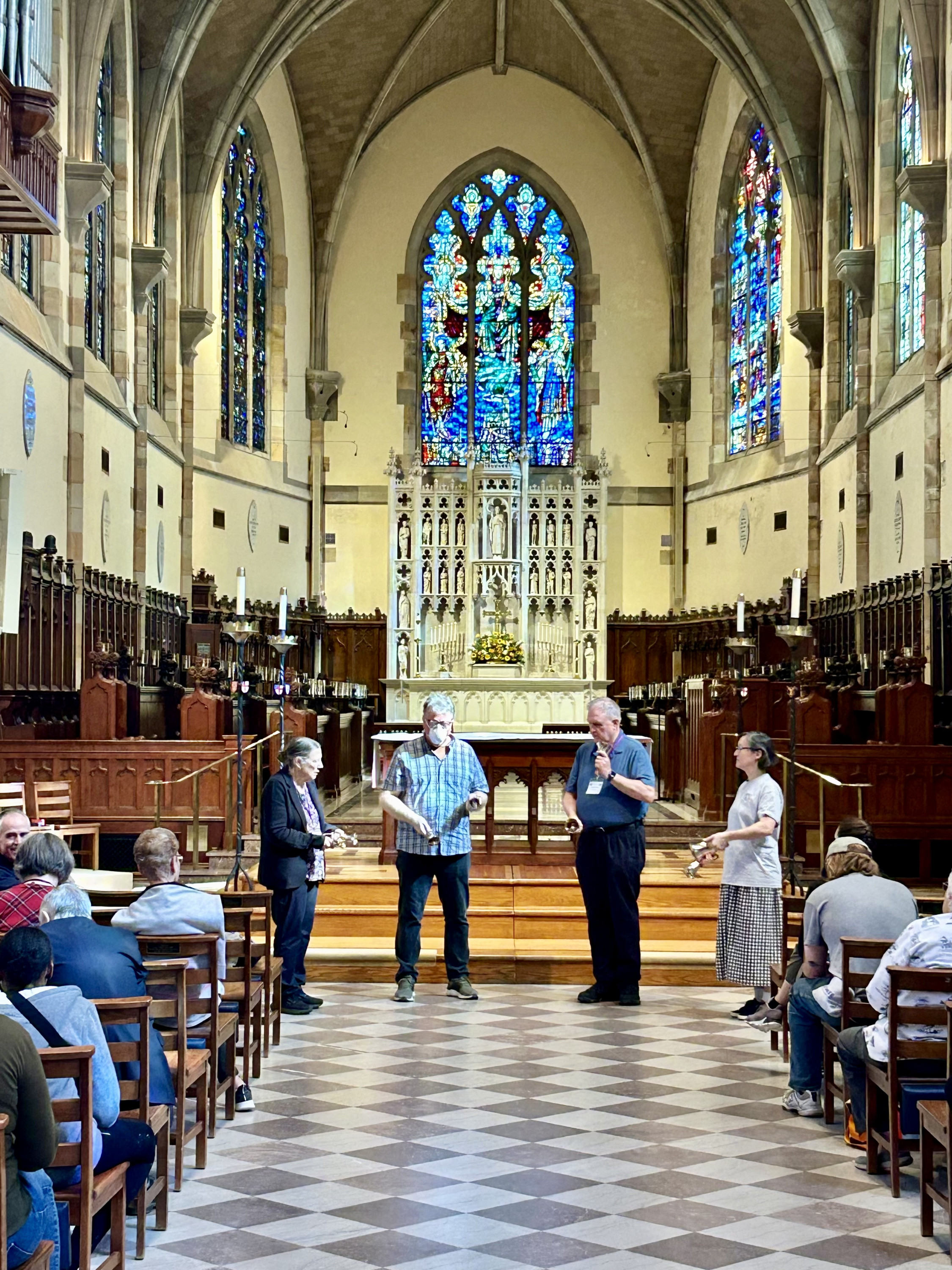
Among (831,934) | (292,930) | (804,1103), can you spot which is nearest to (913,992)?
(831,934)

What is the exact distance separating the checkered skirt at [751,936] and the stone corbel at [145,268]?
12076mm

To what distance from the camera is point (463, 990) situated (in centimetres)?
779

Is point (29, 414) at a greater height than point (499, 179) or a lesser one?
lesser

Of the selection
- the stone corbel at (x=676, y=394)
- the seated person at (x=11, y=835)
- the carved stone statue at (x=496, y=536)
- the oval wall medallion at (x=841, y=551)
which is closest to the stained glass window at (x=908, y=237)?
the oval wall medallion at (x=841, y=551)

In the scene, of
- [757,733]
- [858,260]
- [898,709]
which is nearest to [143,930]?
[757,733]

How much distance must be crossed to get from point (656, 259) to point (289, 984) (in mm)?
17952

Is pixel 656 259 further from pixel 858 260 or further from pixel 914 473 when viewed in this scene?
pixel 914 473

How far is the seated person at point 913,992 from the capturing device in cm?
466

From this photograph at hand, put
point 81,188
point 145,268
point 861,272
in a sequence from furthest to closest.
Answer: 1. point 145,268
2. point 861,272
3. point 81,188

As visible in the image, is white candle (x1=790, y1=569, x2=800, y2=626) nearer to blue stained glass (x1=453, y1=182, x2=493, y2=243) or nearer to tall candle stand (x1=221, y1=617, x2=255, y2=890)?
tall candle stand (x1=221, y1=617, x2=255, y2=890)

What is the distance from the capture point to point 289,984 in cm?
755

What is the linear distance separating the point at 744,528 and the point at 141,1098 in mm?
17485

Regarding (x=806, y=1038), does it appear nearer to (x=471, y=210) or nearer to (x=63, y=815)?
(x=63, y=815)

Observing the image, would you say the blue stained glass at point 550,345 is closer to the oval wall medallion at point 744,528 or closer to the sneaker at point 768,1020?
the oval wall medallion at point 744,528
